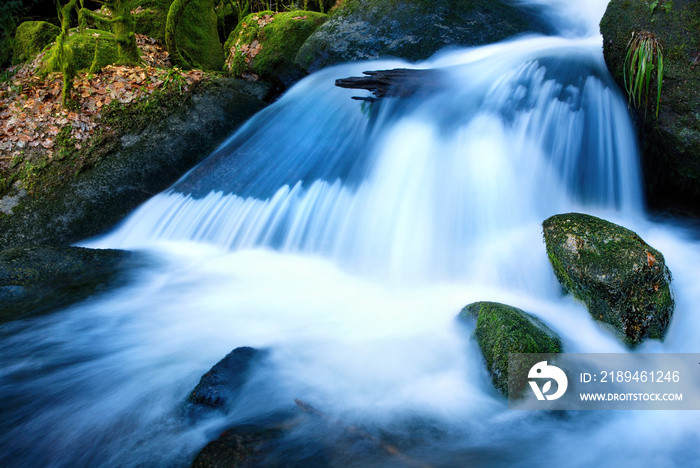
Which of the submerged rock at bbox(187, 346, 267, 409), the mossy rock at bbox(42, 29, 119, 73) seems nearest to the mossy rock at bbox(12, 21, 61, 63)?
the mossy rock at bbox(42, 29, 119, 73)

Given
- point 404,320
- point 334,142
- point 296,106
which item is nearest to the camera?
point 404,320

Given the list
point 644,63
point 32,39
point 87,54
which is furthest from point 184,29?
point 644,63

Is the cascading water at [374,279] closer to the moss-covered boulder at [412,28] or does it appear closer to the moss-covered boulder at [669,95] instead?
the moss-covered boulder at [669,95]

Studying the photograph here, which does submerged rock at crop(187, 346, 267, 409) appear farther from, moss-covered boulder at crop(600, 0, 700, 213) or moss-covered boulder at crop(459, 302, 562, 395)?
moss-covered boulder at crop(600, 0, 700, 213)

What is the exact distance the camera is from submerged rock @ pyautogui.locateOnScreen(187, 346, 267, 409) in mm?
2676

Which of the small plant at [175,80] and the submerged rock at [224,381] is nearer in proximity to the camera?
the submerged rock at [224,381]

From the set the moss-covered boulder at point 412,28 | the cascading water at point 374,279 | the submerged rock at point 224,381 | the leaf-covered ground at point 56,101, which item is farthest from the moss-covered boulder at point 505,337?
the leaf-covered ground at point 56,101

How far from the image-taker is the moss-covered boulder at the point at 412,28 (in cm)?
736

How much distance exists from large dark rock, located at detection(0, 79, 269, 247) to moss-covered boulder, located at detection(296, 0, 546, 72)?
1.72 meters

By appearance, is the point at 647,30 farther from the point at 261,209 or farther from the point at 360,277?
the point at 261,209

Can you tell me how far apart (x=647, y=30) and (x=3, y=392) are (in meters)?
6.23

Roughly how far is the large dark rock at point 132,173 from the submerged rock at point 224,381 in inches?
155

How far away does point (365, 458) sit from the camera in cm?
229

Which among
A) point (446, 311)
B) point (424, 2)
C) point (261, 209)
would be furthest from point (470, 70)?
point (446, 311)
